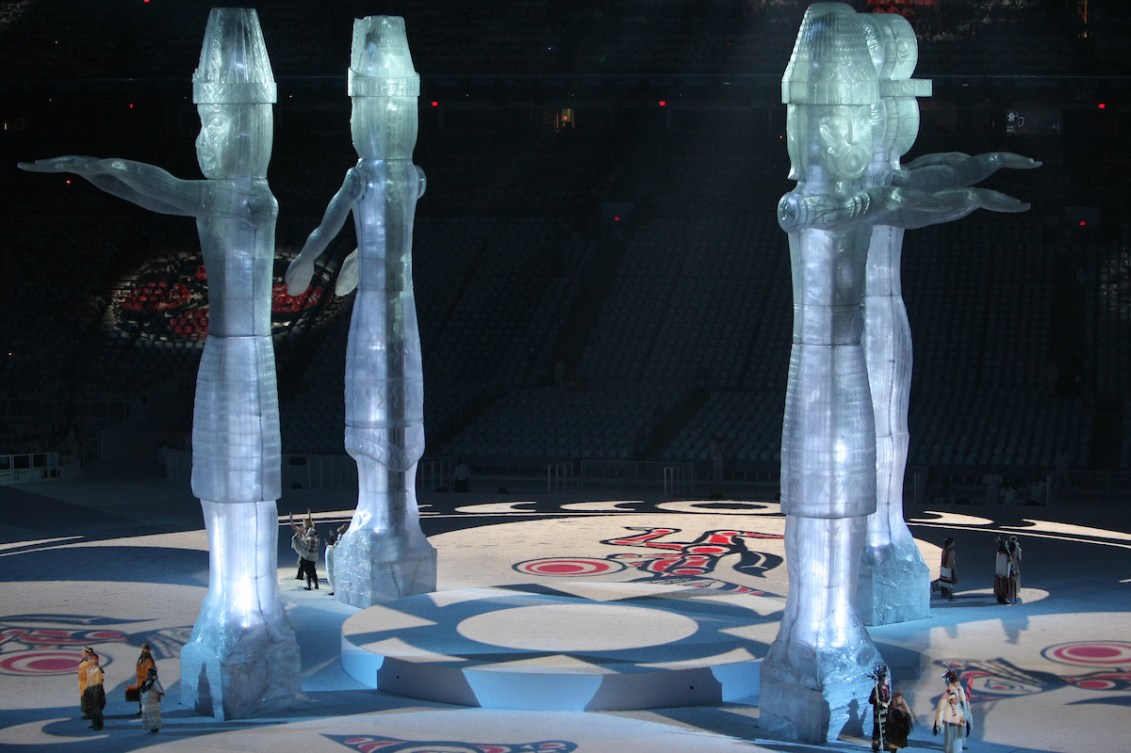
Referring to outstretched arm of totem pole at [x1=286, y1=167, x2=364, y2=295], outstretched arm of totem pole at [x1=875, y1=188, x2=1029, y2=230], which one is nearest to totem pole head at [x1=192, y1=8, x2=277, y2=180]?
outstretched arm of totem pole at [x1=286, y1=167, x2=364, y2=295]

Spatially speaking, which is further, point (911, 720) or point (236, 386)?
point (236, 386)

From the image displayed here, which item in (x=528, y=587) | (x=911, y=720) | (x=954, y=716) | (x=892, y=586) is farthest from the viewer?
(x=528, y=587)

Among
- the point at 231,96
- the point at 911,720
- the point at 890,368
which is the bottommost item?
the point at 911,720

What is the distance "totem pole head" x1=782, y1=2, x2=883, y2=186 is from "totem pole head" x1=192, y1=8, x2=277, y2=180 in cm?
569

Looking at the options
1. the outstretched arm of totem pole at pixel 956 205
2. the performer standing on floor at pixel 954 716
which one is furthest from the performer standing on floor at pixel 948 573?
the outstretched arm of totem pole at pixel 956 205

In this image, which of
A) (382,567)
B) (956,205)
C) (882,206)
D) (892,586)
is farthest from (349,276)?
(956,205)

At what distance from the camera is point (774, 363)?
42.7 metres

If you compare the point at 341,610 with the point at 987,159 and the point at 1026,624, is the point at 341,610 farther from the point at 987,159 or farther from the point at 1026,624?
the point at 987,159

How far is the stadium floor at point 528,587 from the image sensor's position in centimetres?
1756

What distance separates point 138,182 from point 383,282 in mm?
5050

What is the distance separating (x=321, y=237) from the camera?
20.7 m

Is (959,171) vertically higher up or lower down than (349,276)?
higher up

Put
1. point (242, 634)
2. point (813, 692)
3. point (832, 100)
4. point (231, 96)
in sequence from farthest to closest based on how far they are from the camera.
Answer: point (231, 96), point (242, 634), point (832, 100), point (813, 692)

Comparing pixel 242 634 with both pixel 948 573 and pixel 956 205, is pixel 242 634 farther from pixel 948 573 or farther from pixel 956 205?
pixel 948 573
